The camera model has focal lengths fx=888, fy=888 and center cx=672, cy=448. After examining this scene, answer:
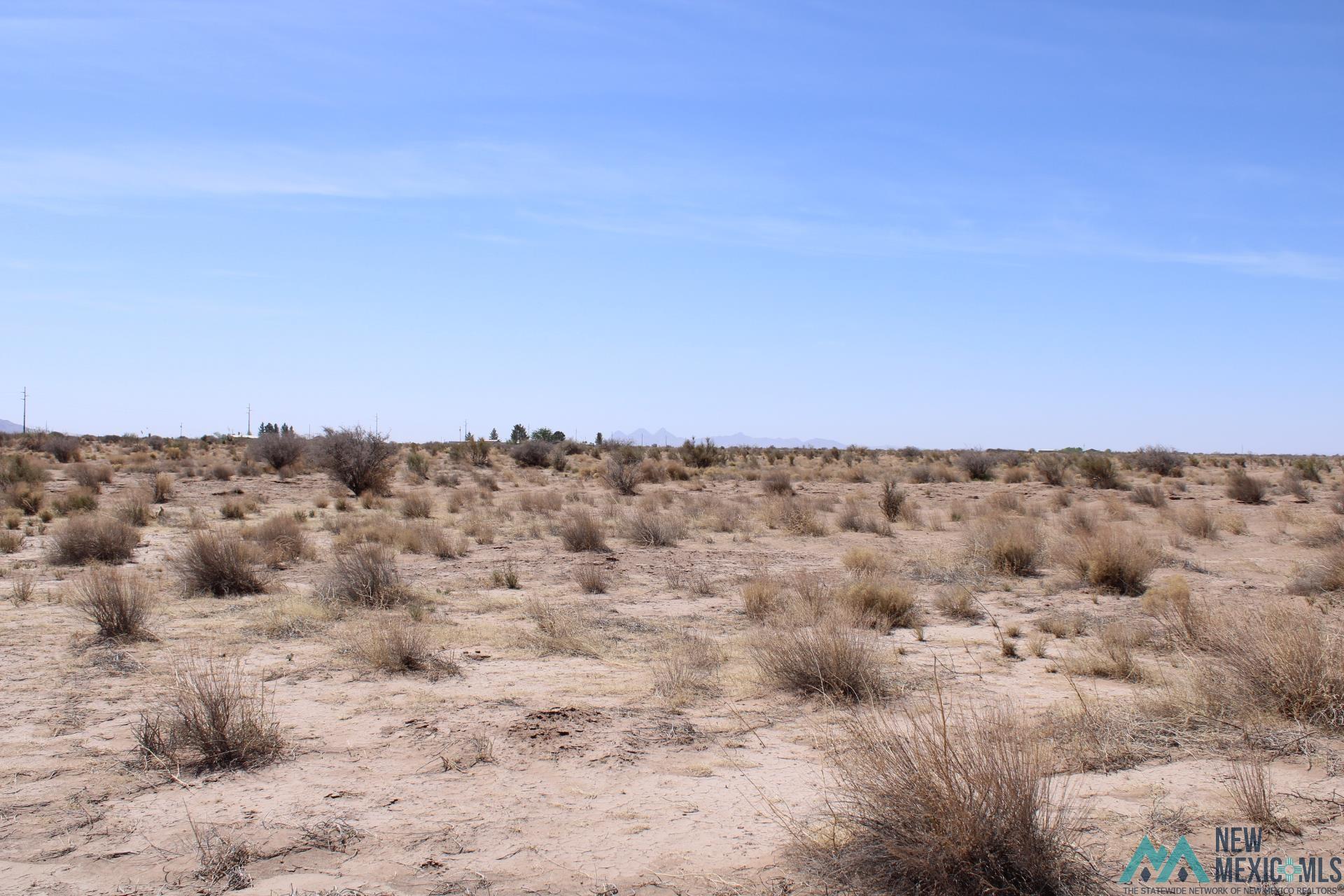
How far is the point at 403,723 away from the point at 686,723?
7.40 feet

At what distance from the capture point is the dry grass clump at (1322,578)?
12.1 m

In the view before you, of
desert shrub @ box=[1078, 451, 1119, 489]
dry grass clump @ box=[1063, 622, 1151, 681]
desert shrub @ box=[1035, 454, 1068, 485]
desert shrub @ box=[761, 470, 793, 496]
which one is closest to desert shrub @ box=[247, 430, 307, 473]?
desert shrub @ box=[761, 470, 793, 496]

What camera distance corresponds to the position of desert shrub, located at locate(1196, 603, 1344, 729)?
620 centimetres

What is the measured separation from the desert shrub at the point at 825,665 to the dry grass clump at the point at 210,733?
4129mm

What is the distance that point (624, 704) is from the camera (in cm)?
764

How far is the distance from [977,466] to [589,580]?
2961 cm

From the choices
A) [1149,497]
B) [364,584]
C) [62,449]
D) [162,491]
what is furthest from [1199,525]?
[62,449]

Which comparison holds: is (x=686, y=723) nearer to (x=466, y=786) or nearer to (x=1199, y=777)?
(x=466, y=786)

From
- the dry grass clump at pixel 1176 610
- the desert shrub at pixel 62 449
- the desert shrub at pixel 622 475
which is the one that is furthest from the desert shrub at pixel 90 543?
the desert shrub at pixel 62 449

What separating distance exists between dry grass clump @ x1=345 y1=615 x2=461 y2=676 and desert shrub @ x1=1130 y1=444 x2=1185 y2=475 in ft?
131

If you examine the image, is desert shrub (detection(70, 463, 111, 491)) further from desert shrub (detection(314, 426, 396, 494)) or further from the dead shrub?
the dead shrub

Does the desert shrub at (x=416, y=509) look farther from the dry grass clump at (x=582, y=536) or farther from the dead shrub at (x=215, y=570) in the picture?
the dead shrub at (x=215, y=570)

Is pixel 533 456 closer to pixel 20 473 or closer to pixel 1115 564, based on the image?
pixel 20 473

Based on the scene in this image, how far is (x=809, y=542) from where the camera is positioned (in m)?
19.4
